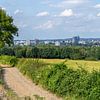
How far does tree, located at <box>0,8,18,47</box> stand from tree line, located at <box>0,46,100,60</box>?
160ft

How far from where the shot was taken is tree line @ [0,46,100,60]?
437 ft

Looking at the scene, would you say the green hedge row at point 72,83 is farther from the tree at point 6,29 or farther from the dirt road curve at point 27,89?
the tree at point 6,29

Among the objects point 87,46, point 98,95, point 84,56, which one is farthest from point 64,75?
point 87,46

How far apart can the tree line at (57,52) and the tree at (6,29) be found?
48711 mm

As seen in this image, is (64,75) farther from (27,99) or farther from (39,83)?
(39,83)

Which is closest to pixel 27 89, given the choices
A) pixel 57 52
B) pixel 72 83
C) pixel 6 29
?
pixel 72 83

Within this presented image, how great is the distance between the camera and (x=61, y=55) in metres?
138

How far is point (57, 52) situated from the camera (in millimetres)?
138375

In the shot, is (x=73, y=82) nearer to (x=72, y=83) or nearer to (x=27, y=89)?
(x=72, y=83)

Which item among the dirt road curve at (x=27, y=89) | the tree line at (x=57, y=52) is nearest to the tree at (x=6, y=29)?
the dirt road curve at (x=27, y=89)

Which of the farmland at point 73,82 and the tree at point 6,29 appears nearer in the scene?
the farmland at point 73,82

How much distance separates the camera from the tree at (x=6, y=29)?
8081 centimetres

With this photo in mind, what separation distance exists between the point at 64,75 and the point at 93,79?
18.1 feet

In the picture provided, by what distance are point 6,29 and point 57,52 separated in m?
57.6
